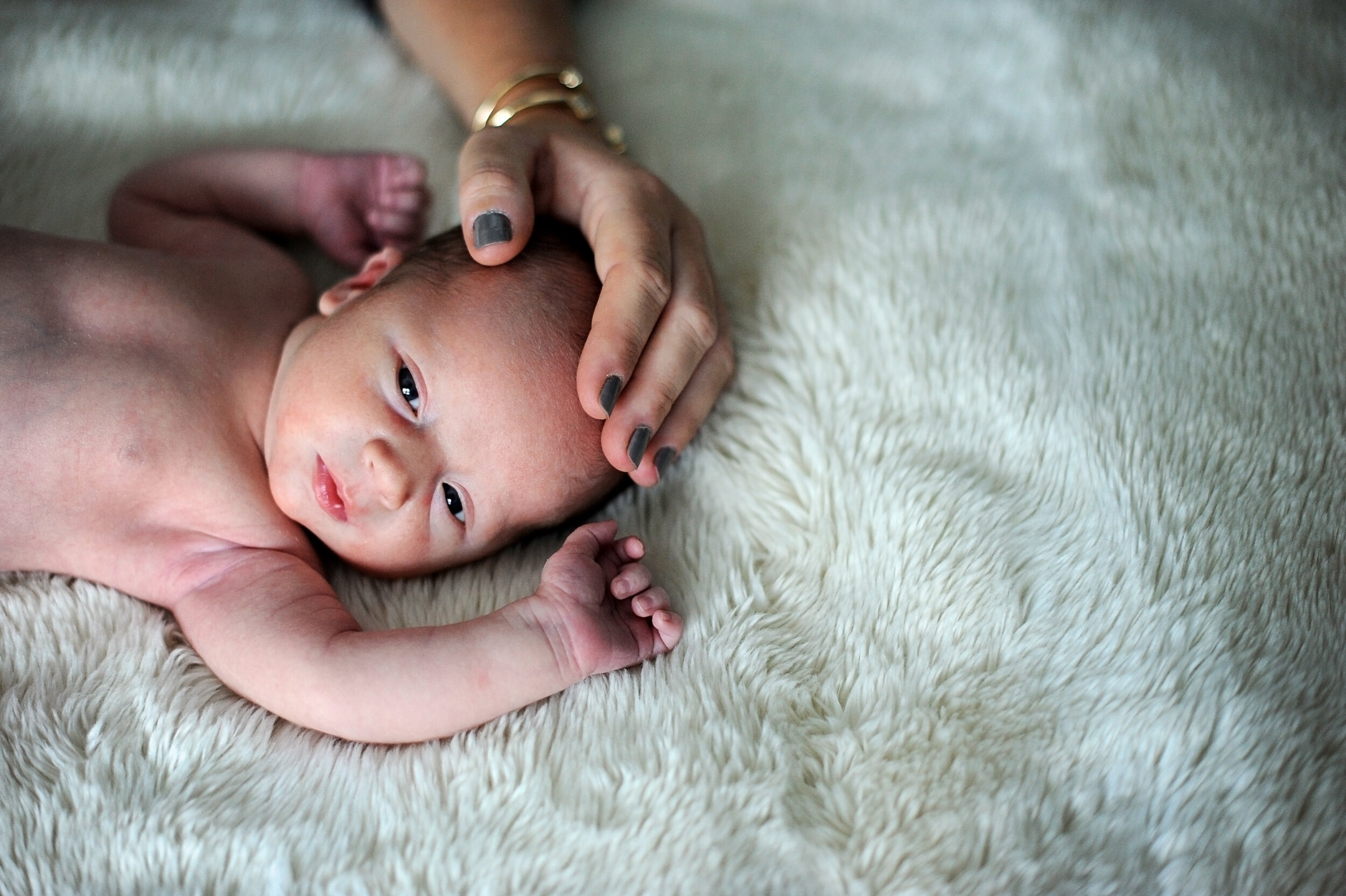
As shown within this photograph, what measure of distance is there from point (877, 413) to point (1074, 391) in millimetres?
218

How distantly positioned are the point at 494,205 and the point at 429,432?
25cm

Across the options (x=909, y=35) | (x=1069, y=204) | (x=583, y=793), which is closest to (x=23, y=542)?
(x=583, y=793)

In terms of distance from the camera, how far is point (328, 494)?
3.13ft

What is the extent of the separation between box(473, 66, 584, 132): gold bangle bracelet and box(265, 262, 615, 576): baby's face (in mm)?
395

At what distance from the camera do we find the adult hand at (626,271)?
89cm

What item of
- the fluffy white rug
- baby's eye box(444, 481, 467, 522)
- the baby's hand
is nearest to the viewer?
the fluffy white rug

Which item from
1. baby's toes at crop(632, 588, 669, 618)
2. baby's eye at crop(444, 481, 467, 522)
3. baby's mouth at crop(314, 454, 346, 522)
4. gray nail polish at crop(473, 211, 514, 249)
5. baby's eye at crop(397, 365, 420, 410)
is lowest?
baby's mouth at crop(314, 454, 346, 522)

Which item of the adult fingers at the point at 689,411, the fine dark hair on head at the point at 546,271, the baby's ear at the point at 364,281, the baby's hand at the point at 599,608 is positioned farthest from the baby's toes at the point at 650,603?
the baby's ear at the point at 364,281

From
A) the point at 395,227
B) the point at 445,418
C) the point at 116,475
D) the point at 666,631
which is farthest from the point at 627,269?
the point at 116,475

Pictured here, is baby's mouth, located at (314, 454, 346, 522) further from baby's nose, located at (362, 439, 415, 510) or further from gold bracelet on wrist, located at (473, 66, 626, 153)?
gold bracelet on wrist, located at (473, 66, 626, 153)

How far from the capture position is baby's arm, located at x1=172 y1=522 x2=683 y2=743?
85 centimetres

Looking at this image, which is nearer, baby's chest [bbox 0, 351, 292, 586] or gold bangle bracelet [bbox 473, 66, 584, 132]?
baby's chest [bbox 0, 351, 292, 586]

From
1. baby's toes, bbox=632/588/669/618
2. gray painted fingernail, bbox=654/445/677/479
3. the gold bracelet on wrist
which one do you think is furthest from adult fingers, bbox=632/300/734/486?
the gold bracelet on wrist

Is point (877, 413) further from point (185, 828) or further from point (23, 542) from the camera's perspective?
point (23, 542)
